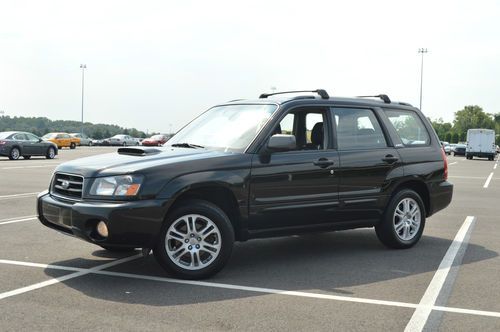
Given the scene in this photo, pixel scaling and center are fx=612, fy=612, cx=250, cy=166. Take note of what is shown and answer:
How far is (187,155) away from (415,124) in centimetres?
355

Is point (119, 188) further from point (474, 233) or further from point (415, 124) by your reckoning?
point (474, 233)

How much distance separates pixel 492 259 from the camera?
6.98 m

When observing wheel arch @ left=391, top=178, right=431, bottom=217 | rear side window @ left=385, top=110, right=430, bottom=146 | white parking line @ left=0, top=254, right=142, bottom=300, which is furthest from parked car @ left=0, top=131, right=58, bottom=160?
wheel arch @ left=391, top=178, right=431, bottom=217

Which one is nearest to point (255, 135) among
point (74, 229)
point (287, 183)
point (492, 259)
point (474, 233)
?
point (287, 183)

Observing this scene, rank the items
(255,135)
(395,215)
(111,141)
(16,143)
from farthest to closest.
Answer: (111,141) → (16,143) → (395,215) → (255,135)

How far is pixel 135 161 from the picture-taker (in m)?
5.71

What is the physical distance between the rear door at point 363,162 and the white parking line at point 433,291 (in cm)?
98

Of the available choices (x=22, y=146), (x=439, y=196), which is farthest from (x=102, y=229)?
(x=22, y=146)

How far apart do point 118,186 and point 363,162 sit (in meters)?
2.94

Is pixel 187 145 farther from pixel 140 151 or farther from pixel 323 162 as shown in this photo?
pixel 323 162

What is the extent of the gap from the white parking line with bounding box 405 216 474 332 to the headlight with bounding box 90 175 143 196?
257cm

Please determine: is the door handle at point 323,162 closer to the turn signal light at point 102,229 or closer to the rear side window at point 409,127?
the rear side window at point 409,127

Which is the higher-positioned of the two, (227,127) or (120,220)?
(227,127)

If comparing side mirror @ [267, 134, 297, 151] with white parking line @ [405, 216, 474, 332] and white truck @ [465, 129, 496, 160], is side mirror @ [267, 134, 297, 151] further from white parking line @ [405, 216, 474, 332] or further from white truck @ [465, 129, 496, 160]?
white truck @ [465, 129, 496, 160]
